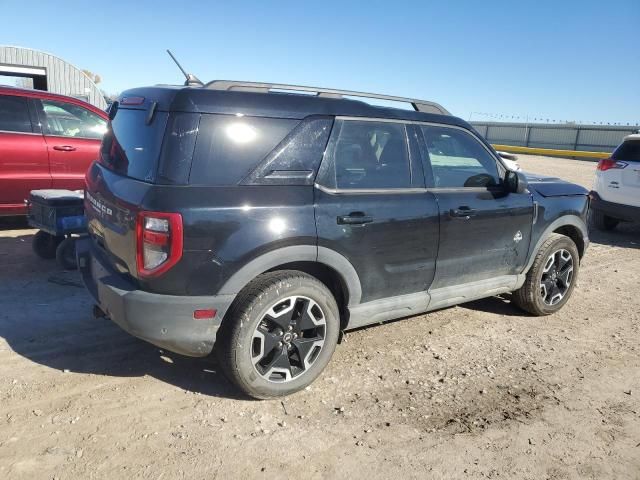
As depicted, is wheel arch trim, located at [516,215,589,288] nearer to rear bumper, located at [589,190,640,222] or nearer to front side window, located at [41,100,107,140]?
rear bumper, located at [589,190,640,222]

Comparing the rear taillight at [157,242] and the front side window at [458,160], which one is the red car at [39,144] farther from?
the front side window at [458,160]

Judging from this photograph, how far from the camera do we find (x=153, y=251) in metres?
2.81

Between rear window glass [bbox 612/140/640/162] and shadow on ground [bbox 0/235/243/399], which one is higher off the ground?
rear window glass [bbox 612/140/640/162]

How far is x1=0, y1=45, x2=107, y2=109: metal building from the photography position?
20844mm

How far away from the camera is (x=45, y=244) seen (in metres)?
5.73

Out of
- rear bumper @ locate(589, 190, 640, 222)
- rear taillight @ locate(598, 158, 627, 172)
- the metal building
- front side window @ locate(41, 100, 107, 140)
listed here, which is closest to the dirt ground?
front side window @ locate(41, 100, 107, 140)

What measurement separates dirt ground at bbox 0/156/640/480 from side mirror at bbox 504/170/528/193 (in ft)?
4.07

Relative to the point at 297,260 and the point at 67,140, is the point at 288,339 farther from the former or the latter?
the point at 67,140

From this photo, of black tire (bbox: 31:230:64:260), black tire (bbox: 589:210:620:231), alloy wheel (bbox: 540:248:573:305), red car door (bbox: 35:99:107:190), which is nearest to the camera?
alloy wheel (bbox: 540:248:573:305)

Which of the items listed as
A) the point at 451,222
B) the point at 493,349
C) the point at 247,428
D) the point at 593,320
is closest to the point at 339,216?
the point at 451,222

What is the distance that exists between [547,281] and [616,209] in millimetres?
4405

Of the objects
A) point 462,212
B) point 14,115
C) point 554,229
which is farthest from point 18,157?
point 554,229

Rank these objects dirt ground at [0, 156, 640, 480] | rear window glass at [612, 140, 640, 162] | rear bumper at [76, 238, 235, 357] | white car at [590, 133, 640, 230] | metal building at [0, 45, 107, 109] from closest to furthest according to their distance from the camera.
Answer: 1. dirt ground at [0, 156, 640, 480]
2. rear bumper at [76, 238, 235, 357]
3. white car at [590, 133, 640, 230]
4. rear window glass at [612, 140, 640, 162]
5. metal building at [0, 45, 107, 109]

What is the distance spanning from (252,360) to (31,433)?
Result: 1.24 meters
